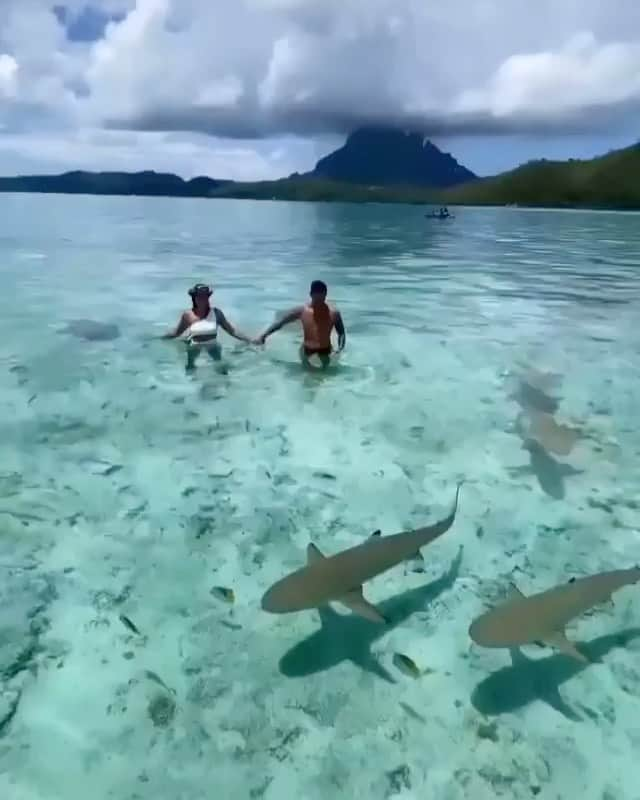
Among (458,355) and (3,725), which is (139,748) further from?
(458,355)

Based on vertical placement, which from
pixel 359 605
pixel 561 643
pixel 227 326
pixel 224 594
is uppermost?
pixel 359 605

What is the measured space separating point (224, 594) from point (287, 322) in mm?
7963

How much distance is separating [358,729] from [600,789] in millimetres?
1422

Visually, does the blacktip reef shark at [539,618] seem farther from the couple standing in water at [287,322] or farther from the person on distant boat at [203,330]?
the person on distant boat at [203,330]

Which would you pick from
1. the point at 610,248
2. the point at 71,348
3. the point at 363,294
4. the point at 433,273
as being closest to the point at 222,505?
the point at 71,348

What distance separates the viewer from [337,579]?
4926mm

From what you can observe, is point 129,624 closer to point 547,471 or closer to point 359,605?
point 359,605

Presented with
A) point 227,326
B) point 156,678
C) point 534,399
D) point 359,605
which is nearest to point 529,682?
point 359,605

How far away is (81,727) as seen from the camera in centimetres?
455

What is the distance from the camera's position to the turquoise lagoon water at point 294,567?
14.4 ft

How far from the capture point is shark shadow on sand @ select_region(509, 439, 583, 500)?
785cm

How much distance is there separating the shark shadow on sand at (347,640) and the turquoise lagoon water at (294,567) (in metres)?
0.02

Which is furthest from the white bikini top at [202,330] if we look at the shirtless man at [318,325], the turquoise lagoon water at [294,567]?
the shirtless man at [318,325]

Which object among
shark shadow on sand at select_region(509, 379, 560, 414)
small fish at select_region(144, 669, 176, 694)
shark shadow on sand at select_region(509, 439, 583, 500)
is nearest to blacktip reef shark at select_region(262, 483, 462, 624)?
small fish at select_region(144, 669, 176, 694)
